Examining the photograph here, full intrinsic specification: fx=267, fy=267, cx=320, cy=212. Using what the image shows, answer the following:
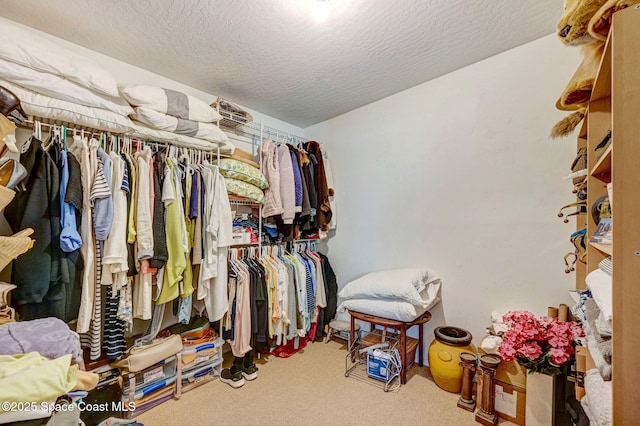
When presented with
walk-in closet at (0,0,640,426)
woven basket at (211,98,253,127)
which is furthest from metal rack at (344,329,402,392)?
woven basket at (211,98,253,127)

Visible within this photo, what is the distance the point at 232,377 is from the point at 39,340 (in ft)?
4.69

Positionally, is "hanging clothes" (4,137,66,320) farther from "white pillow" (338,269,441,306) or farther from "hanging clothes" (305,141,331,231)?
"hanging clothes" (305,141,331,231)

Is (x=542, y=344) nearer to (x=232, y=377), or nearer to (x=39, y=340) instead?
(x=232, y=377)

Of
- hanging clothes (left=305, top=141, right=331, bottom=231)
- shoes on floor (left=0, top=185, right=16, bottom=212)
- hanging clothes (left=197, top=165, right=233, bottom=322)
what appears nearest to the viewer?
shoes on floor (left=0, top=185, right=16, bottom=212)

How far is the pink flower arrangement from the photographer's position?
1362 mm

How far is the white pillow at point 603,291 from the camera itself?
77cm

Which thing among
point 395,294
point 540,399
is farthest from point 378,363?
point 540,399

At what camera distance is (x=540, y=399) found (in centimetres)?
143

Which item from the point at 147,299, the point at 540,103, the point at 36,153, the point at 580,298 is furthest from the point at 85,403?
the point at 540,103

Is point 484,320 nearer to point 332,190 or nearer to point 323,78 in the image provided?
point 332,190

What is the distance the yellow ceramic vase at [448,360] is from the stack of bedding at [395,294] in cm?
26

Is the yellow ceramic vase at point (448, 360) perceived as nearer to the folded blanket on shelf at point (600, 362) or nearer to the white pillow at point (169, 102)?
the folded blanket on shelf at point (600, 362)

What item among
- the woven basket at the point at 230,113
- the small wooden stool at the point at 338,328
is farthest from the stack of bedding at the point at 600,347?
the woven basket at the point at 230,113

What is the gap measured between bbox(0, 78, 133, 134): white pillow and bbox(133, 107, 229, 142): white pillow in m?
0.10
